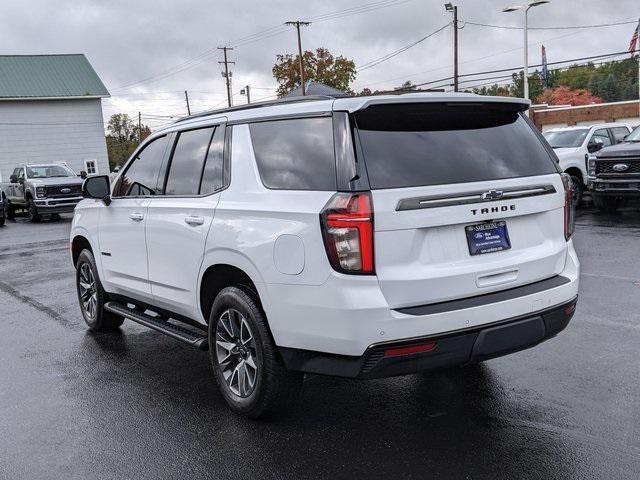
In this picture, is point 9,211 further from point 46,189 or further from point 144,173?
point 144,173

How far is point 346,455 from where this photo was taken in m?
3.72

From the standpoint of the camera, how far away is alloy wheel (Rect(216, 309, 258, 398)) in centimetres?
416

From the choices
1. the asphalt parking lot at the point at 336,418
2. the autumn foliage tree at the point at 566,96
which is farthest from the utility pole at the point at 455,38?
the autumn foliage tree at the point at 566,96

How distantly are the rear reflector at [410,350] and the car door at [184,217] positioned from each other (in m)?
1.57

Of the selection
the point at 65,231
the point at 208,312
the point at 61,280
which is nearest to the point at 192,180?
the point at 208,312

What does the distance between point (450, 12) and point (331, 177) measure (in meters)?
45.1

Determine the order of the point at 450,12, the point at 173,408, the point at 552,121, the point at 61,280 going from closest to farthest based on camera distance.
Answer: the point at 173,408 < the point at 61,280 < the point at 552,121 < the point at 450,12

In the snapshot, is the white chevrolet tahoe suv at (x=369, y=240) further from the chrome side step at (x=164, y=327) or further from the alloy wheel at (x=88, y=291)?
the alloy wheel at (x=88, y=291)

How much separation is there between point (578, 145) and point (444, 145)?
45.5 ft

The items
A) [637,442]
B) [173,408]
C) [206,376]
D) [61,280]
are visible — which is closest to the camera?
[637,442]

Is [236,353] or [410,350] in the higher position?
[410,350]

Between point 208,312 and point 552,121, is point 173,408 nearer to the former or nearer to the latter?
point 208,312

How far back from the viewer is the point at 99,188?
6.06 meters

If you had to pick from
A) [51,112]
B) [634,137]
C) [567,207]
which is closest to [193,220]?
[567,207]
